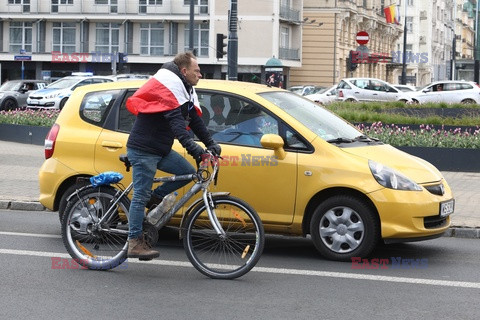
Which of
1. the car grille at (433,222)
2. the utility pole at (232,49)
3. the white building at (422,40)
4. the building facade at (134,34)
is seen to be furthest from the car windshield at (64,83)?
the white building at (422,40)

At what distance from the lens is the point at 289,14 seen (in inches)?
2714

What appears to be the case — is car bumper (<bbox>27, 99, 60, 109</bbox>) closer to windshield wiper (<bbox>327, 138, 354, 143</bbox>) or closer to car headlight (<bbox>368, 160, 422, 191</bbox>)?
windshield wiper (<bbox>327, 138, 354, 143</bbox>)

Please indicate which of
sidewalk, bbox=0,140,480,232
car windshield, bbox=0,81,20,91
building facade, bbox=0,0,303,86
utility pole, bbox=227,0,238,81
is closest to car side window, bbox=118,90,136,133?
sidewalk, bbox=0,140,480,232

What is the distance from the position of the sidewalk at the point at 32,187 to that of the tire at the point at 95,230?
13.9 feet

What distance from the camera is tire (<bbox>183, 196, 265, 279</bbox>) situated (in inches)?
306

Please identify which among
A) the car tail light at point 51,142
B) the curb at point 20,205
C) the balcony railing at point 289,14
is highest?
the balcony railing at point 289,14

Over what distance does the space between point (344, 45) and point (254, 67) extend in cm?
1186

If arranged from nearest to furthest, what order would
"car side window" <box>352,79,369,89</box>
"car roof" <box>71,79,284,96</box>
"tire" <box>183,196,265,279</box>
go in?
"tire" <box>183,196,265,279</box> → "car roof" <box>71,79,284,96</box> → "car side window" <box>352,79,369,89</box>

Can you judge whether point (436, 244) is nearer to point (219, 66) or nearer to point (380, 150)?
point (380, 150)

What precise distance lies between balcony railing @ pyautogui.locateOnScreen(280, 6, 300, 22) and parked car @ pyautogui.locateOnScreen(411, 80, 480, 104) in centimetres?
2639

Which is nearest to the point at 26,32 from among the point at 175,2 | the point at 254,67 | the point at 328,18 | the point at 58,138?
the point at 175,2

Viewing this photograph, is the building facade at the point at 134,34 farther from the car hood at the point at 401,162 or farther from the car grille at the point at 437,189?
the car grille at the point at 437,189

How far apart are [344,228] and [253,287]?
146cm

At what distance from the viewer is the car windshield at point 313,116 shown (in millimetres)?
9315
